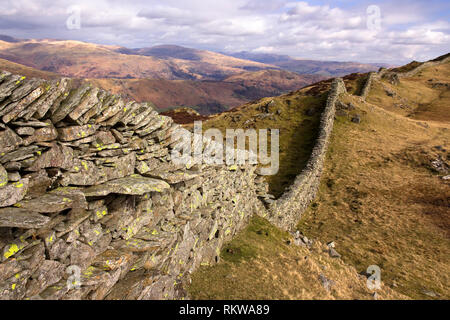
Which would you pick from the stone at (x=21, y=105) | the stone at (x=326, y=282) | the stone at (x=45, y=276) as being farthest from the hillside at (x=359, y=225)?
the stone at (x=21, y=105)

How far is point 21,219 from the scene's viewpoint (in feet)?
16.4

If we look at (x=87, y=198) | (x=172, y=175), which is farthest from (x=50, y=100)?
(x=172, y=175)

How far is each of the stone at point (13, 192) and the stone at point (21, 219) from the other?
17 centimetres

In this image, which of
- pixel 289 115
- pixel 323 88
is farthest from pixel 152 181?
pixel 323 88

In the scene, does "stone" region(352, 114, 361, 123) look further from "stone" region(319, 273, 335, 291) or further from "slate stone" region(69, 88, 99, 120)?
"slate stone" region(69, 88, 99, 120)

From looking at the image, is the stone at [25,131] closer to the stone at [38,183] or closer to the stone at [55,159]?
the stone at [55,159]

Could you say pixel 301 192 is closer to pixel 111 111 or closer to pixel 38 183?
pixel 111 111

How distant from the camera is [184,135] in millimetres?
10422

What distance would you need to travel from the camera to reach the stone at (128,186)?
670cm

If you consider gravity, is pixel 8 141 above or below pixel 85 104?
below

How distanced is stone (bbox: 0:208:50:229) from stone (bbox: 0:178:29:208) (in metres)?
0.17

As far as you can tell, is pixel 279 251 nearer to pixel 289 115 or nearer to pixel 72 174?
pixel 72 174

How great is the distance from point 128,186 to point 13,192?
2.55 m

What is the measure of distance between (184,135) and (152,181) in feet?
9.02
